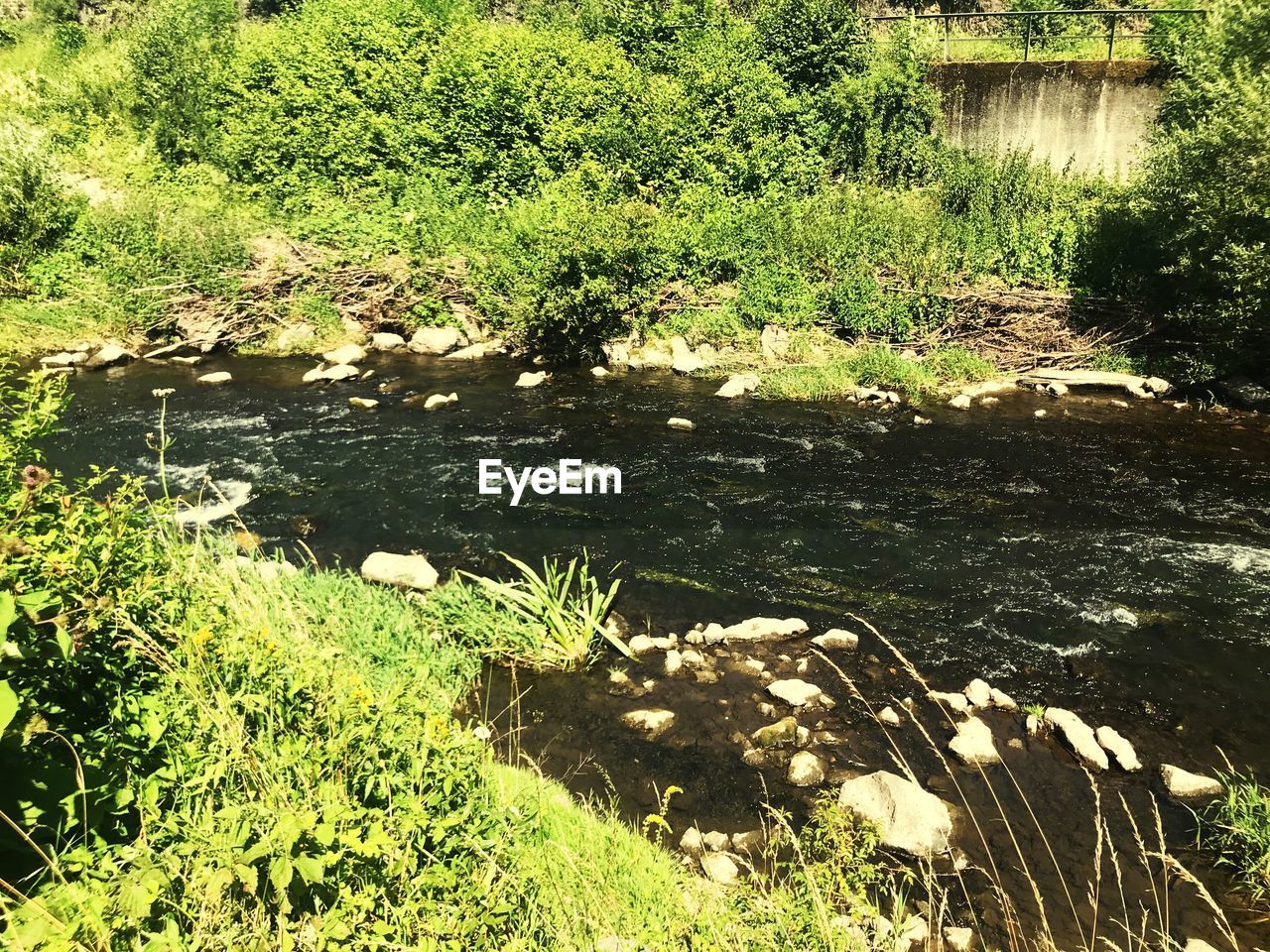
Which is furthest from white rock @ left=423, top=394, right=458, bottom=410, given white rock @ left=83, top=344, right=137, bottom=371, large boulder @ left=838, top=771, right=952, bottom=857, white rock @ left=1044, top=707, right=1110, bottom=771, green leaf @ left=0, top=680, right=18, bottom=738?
green leaf @ left=0, top=680, right=18, bottom=738

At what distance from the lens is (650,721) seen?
6.50 m

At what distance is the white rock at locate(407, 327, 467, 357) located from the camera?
17172 mm

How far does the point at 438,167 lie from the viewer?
811 inches

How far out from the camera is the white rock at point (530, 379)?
15198mm

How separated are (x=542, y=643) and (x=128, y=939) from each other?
4785 millimetres

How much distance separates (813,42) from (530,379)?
12.6 m

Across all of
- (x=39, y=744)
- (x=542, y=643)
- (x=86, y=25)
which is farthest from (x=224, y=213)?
(x=86, y=25)

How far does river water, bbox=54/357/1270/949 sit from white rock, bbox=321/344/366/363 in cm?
Answer: 109

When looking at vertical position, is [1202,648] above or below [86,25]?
below

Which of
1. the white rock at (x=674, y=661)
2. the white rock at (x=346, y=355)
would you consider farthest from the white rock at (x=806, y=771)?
the white rock at (x=346, y=355)

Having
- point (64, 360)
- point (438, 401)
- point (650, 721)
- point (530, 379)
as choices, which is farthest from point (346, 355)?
point (650, 721)

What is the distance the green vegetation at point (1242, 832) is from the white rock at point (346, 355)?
1568cm

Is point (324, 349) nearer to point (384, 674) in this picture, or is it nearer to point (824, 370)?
point (824, 370)

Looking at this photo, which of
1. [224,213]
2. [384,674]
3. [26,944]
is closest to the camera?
[26,944]
